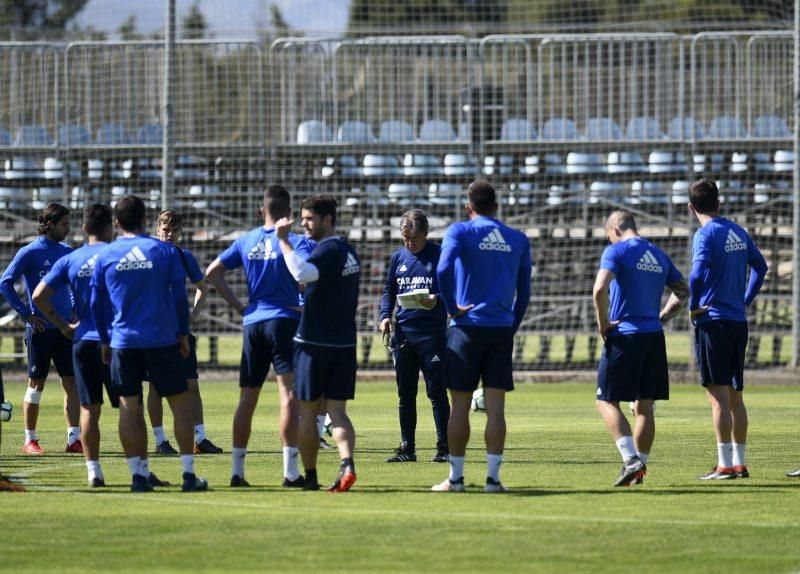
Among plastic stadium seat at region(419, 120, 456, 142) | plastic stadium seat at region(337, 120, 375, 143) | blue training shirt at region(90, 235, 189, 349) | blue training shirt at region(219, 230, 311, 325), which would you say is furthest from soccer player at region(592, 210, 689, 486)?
plastic stadium seat at region(419, 120, 456, 142)

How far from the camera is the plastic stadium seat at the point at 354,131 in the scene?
27.5 meters

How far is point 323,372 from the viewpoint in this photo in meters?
10.9

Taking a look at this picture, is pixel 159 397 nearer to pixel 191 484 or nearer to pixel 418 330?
pixel 418 330

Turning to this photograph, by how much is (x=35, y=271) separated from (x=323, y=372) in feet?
14.6

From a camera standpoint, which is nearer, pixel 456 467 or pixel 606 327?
pixel 456 467

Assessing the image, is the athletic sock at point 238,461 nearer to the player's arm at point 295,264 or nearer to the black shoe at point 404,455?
the player's arm at point 295,264

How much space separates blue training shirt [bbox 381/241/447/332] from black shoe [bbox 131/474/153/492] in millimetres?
3401

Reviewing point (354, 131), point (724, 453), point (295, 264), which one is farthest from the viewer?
point (354, 131)

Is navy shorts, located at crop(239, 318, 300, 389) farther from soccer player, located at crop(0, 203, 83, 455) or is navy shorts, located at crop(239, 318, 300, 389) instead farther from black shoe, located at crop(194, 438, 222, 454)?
soccer player, located at crop(0, 203, 83, 455)

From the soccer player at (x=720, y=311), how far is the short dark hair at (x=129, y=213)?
4.45m

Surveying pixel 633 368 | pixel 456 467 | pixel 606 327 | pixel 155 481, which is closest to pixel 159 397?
pixel 155 481

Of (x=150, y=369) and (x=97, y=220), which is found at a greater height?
(x=97, y=220)

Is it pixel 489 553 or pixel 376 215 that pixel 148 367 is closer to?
pixel 489 553

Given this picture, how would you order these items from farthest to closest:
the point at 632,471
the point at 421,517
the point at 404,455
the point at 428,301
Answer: the point at 404,455 → the point at 428,301 → the point at 632,471 → the point at 421,517
